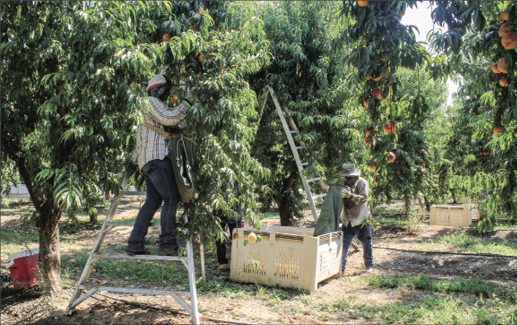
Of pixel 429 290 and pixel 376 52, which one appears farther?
pixel 429 290

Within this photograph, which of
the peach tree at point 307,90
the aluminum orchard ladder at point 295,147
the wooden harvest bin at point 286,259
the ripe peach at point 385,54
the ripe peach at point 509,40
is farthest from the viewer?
the peach tree at point 307,90

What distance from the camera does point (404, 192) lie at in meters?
10.2

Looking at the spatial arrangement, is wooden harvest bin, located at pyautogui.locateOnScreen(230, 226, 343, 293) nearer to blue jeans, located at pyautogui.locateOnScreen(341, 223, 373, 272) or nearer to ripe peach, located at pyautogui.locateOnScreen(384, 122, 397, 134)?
blue jeans, located at pyautogui.locateOnScreen(341, 223, 373, 272)

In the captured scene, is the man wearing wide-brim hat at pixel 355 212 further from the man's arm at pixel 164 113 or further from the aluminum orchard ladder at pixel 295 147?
the man's arm at pixel 164 113

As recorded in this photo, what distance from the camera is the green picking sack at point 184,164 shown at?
10.2 feet

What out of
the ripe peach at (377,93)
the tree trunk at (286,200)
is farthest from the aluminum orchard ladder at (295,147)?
the ripe peach at (377,93)

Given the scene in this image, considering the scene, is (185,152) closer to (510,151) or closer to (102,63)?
(102,63)

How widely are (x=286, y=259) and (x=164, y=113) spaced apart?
2.39 metres

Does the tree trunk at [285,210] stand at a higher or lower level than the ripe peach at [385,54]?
lower

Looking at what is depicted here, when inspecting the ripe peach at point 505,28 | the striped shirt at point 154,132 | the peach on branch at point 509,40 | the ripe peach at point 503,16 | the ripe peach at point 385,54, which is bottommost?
the striped shirt at point 154,132

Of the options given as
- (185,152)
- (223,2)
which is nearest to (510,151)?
(185,152)

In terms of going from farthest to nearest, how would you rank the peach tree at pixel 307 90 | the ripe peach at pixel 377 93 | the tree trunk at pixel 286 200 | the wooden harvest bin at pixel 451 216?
the wooden harvest bin at pixel 451 216 < the tree trunk at pixel 286 200 < the peach tree at pixel 307 90 < the ripe peach at pixel 377 93

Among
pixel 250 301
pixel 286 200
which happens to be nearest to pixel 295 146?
pixel 286 200

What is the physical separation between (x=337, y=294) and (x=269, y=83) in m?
4.01
